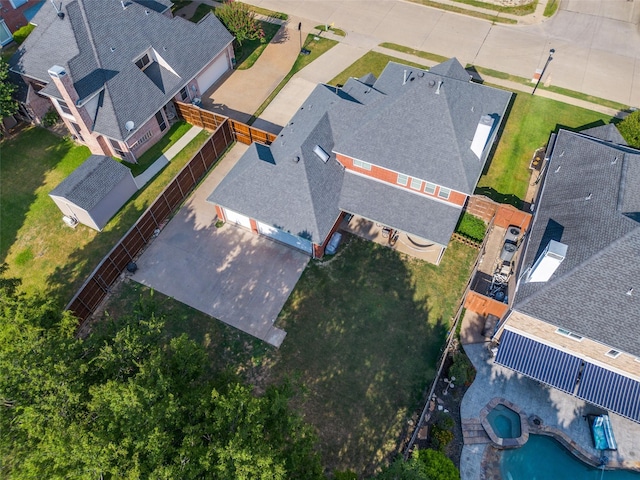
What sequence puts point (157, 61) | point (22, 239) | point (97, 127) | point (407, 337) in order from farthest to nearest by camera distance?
point (157, 61)
point (97, 127)
point (22, 239)
point (407, 337)

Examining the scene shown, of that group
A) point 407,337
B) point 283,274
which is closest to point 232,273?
point 283,274

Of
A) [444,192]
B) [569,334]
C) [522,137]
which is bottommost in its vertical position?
[569,334]

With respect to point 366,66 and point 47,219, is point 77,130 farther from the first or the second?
point 366,66

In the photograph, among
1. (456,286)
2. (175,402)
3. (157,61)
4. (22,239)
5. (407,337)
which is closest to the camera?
(175,402)

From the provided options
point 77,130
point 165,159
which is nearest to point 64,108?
point 77,130

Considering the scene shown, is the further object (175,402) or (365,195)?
(365,195)

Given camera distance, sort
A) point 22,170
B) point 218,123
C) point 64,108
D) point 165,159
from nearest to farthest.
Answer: point 64,108 → point 22,170 → point 165,159 → point 218,123

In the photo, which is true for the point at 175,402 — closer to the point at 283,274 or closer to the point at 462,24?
the point at 283,274
